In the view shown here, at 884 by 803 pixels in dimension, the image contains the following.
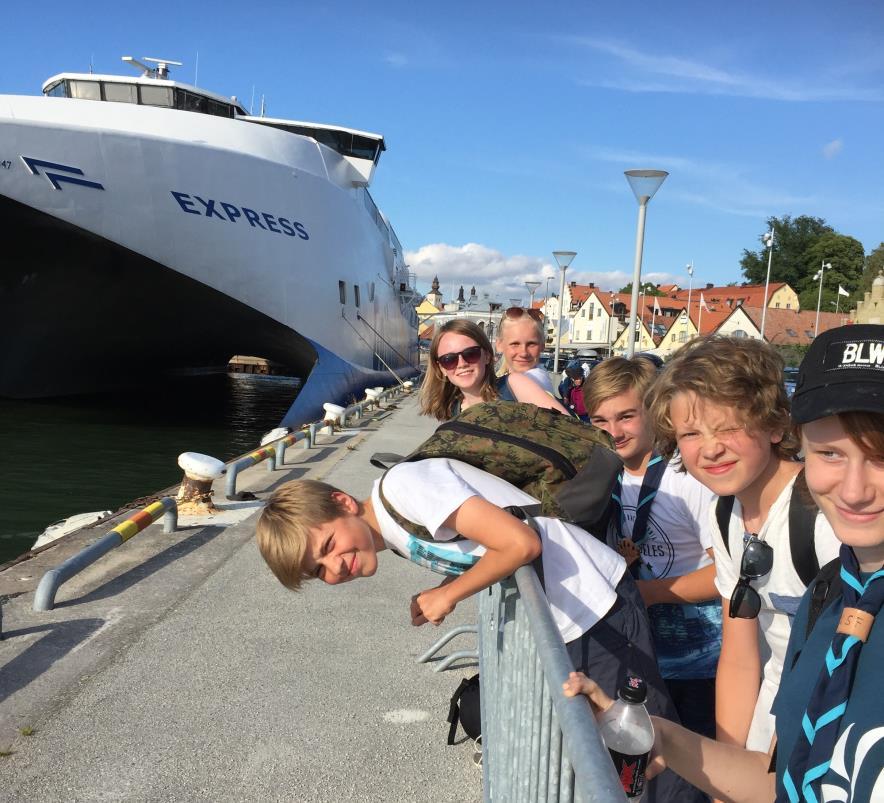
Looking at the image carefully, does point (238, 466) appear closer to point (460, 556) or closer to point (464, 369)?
point (464, 369)

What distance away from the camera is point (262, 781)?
305cm

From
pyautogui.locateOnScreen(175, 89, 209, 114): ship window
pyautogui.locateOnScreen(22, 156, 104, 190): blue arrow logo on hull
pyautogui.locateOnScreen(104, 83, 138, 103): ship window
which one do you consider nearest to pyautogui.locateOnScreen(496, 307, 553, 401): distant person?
pyautogui.locateOnScreen(22, 156, 104, 190): blue arrow logo on hull

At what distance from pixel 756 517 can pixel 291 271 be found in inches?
674

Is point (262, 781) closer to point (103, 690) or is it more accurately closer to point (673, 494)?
point (103, 690)

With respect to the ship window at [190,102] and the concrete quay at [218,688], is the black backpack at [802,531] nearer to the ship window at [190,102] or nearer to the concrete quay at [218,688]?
the concrete quay at [218,688]

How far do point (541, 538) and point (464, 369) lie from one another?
5.15 feet

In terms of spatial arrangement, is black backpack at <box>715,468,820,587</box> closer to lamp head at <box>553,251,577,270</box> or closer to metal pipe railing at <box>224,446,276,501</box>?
metal pipe railing at <box>224,446,276,501</box>

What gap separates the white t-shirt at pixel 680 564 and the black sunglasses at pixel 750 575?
0.75m

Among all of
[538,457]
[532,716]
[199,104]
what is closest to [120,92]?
[199,104]

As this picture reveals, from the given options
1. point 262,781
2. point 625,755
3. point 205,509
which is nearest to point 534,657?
point 625,755

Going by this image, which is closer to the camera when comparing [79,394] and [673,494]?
[673,494]

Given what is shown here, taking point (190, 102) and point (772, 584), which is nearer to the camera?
point (772, 584)

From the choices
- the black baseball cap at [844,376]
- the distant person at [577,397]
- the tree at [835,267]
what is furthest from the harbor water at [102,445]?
the tree at [835,267]

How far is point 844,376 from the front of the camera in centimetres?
119
